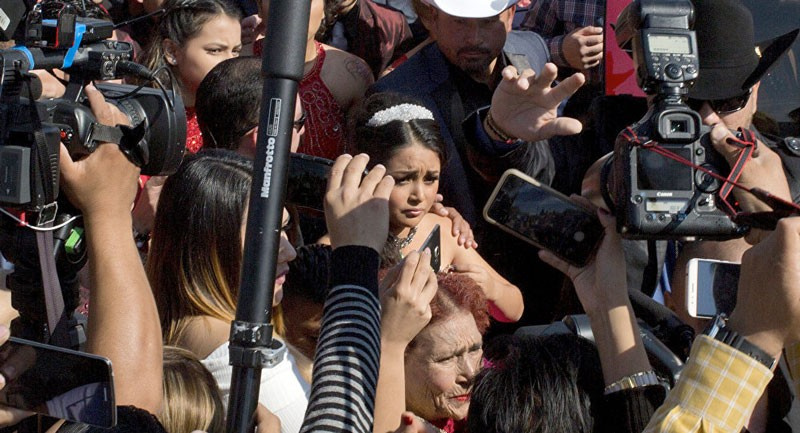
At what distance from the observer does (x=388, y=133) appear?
10.3 ft

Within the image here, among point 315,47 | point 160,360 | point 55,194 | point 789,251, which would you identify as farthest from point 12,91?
point 315,47

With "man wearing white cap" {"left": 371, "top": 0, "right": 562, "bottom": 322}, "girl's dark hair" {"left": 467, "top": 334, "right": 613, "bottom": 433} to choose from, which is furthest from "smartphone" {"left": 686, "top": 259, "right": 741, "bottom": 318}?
"man wearing white cap" {"left": 371, "top": 0, "right": 562, "bottom": 322}

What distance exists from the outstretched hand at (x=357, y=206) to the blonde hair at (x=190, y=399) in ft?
1.28

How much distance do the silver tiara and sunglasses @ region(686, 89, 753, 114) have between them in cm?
82

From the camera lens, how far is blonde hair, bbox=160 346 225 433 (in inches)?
75.9

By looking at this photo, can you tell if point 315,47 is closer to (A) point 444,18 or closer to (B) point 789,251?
(A) point 444,18

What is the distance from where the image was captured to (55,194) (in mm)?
1776

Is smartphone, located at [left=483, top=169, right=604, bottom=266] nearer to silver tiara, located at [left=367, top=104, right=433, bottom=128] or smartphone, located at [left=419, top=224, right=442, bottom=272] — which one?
smartphone, located at [left=419, top=224, right=442, bottom=272]

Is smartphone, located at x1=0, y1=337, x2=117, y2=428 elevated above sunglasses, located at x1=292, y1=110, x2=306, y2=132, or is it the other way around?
sunglasses, located at x1=292, y1=110, x2=306, y2=132

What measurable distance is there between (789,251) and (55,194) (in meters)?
1.23

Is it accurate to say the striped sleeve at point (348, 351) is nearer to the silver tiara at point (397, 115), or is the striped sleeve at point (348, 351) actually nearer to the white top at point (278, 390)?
the white top at point (278, 390)

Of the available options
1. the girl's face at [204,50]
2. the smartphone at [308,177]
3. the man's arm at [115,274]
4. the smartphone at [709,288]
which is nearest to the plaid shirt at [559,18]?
the girl's face at [204,50]

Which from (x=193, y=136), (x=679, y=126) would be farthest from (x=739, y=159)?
(x=193, y=136)

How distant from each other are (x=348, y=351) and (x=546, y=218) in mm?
805
